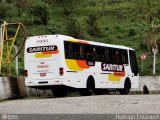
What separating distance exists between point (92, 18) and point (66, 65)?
2357 cm

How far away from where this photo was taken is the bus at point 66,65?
27141 mm

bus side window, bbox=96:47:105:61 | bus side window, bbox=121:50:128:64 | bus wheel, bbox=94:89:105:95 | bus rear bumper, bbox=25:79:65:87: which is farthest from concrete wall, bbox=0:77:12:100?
bus side window, bbox=121:50:128:64

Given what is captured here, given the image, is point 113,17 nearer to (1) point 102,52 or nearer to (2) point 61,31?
(2) point 61,31

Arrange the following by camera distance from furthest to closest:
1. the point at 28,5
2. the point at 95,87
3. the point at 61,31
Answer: the point at 28,5
the point at 61,31
the point at 95,87

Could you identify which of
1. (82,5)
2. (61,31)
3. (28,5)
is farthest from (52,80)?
(82,5)

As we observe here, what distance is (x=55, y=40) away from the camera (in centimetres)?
2709

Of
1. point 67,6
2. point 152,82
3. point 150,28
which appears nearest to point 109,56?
point 152,82

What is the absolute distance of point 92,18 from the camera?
5041 centimetres

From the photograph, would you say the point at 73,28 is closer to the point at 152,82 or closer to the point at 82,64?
the point at 152,82

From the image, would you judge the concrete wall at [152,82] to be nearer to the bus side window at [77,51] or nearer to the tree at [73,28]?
the bus side window at [77,51]

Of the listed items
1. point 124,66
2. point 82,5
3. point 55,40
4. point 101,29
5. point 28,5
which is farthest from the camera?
point 82,5

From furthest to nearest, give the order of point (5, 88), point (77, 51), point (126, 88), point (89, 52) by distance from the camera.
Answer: point (126, 88) < point (89, 52) < point (77, 51) < point (5, 88)

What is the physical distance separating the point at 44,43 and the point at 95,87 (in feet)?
14.5

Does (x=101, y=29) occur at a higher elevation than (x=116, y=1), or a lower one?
lower
